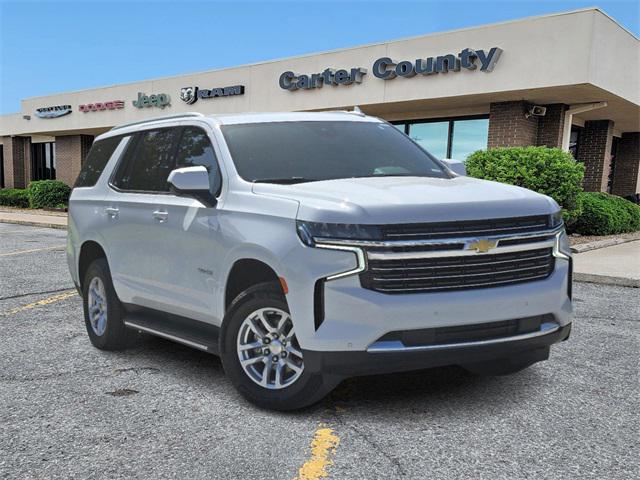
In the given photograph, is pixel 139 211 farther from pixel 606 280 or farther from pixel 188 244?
pixel 606 280

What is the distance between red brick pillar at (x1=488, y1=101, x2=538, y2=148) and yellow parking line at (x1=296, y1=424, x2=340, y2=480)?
1450 centimetres

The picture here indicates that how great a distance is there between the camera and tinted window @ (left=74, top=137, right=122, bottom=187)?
6133mm

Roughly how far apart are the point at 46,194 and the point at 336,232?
2902 centimetres

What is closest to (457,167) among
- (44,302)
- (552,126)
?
(44,302)

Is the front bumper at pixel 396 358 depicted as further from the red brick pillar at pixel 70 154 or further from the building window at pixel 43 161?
the building window at pixel 43 161

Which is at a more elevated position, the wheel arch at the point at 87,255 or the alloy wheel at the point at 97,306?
the wheel arch at the point at 87,255

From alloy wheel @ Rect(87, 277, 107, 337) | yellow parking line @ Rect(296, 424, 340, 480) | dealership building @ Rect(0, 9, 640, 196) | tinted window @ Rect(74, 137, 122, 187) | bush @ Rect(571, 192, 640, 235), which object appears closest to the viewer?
yellow parking line @ Rect(296, 424, 340, 480)

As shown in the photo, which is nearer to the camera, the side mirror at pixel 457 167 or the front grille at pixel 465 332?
the front grille at pixel 465 332

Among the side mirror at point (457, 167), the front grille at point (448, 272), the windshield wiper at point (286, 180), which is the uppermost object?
the side mirror at point (457, 167)

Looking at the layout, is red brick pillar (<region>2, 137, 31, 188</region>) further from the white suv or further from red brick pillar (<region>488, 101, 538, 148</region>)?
the white suv

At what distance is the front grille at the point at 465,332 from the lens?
3619 mm

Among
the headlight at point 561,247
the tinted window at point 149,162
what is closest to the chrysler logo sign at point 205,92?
the tinted window at point 149,162

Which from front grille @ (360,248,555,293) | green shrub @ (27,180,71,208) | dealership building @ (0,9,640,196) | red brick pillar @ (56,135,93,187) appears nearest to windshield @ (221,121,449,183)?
front grille @ (360,248,555,293)

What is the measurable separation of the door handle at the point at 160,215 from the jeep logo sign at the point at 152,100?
21.9 metres
